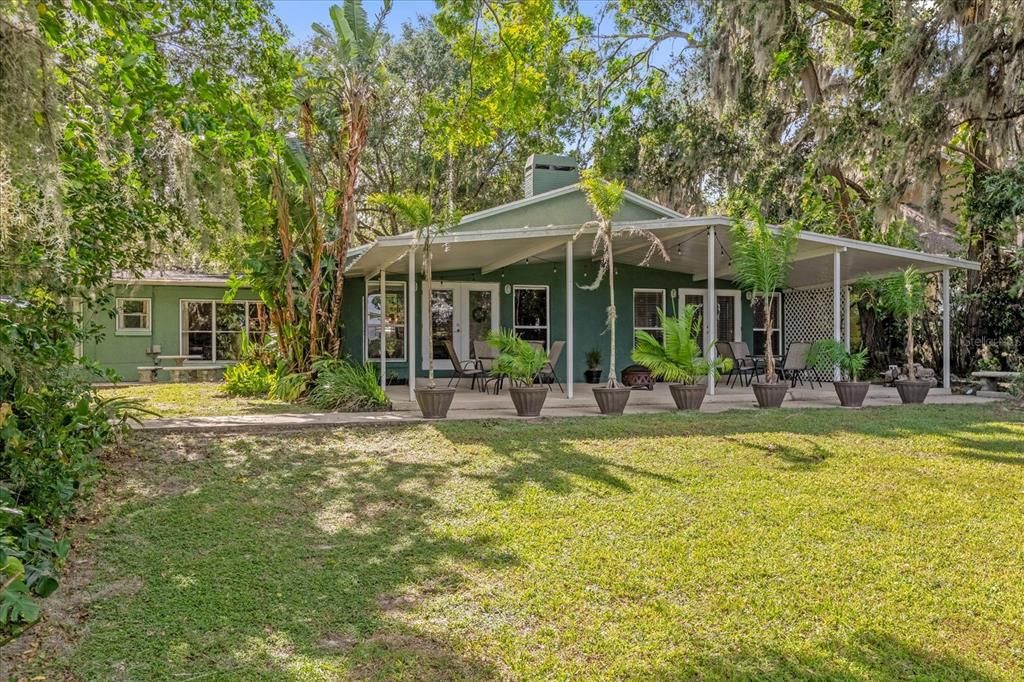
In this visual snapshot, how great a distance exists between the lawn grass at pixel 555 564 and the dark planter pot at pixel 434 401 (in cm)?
151

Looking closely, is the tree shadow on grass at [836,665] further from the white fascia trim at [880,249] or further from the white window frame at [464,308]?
the white window frame at [464,308]

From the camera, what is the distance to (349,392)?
8.59 m

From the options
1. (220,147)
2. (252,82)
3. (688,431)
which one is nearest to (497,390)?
(688,431)

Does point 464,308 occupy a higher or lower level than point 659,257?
lower

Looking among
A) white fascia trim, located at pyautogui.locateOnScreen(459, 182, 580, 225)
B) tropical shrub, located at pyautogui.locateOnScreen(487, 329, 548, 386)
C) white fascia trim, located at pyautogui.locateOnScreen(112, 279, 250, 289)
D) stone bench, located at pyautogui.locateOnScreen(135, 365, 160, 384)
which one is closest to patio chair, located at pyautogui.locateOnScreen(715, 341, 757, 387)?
white fascia trim, located at pyautogui.locateOnScreen(459, 182, 580, 225)

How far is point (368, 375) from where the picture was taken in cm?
884

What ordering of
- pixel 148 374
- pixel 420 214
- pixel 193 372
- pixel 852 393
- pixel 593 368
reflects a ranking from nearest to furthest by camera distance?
pixel 420 214
pixel 852 393
pixel 593 368
pixel 148 374
pixel 193 372

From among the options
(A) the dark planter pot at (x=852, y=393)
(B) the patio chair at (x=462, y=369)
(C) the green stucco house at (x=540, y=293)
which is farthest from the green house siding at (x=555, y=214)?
(A) the dark planter pot at (x=852, y=393)

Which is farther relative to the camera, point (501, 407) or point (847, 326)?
point (847, 326)

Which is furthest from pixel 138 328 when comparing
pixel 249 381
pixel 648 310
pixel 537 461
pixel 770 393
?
pixel 770 393

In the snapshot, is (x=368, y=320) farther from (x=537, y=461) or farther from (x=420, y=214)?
(x=537, y=461)

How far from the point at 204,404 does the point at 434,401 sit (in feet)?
13.6

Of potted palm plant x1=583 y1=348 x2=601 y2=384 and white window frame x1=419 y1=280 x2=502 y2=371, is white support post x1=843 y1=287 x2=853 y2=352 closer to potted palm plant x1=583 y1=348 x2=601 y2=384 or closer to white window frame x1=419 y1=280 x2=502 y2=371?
potted palm plant x1=583 y1=348 x2=601 y2=384

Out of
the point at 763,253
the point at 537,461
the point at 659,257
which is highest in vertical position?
the point at 659,257
